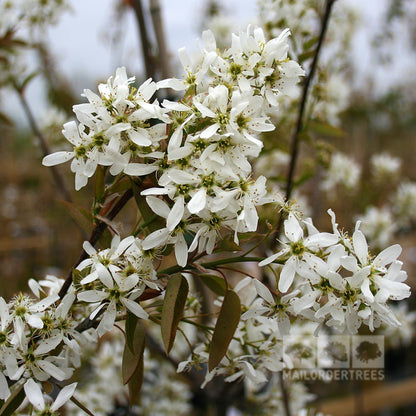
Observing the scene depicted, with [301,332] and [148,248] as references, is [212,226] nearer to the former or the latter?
[148,248]

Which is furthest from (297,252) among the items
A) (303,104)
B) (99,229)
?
(303,104)

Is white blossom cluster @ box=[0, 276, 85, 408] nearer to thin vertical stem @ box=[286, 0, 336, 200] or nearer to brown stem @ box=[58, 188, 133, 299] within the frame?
brown stem @ box=[58, 188, 133, 299]

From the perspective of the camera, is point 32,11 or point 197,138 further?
point 32,11

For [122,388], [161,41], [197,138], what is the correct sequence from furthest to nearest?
[122,388], [161,41], [197,138]

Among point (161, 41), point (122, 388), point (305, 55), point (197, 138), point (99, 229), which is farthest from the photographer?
point (122, 388)

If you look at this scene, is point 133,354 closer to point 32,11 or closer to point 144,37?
point 144,37
